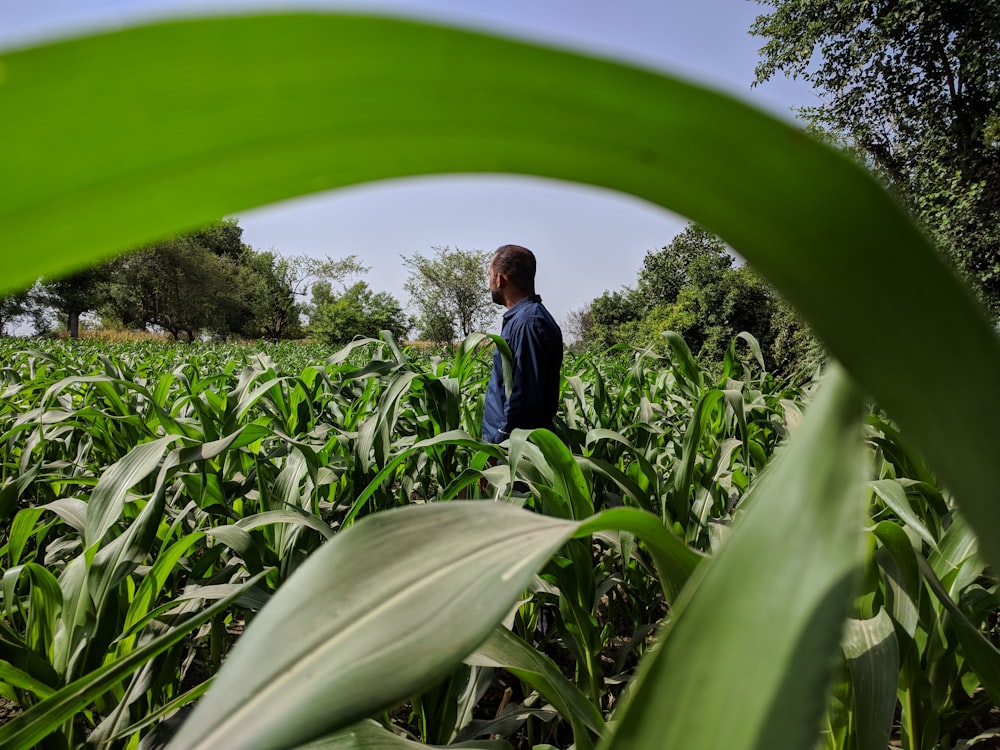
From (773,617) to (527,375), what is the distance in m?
1.83

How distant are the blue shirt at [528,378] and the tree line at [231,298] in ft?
73.7

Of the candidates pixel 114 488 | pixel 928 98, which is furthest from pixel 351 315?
pixel 114 488

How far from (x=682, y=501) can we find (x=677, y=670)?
3.28 feet

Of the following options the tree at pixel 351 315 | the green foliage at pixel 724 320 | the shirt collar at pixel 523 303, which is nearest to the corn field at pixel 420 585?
the shirt collar at pixel 523 303

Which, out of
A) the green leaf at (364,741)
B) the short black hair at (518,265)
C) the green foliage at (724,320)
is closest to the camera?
the green leaf at (364,741)

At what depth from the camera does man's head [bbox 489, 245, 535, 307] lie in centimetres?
227

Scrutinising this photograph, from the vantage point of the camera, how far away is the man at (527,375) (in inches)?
76.7

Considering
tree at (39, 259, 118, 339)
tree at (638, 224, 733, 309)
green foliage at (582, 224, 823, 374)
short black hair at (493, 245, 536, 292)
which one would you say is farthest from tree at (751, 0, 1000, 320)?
tree at (39, 259, 118, 339)

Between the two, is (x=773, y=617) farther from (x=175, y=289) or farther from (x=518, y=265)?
(x=175, y=289)

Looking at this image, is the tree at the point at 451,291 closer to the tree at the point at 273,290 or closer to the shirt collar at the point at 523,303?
the tree at the point at 273,290

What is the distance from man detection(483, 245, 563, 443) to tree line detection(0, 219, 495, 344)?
22.5 meters

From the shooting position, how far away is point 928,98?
30.0ft

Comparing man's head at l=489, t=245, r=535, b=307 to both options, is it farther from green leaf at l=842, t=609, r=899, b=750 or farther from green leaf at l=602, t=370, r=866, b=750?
green leaf at l=602, t=370, r=866, b=750

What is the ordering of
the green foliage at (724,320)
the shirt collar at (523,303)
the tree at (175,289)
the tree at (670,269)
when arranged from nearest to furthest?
the shirt collar at (523,303), the green foliage at (724,320), the tree at (670,269), the tree at (175,289)
